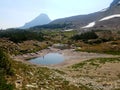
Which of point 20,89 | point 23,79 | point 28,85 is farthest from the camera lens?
A: point 23,79

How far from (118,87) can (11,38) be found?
312 feet

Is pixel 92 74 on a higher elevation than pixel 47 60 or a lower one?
higher

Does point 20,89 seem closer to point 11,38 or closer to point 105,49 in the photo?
point 105,49

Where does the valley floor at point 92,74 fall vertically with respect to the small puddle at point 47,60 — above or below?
above

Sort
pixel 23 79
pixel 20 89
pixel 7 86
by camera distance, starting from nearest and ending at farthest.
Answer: pixel 7 86, pixel 20 89, pixel 23 79

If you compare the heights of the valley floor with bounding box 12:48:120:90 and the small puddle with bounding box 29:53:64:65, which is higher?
the valley floor with bounding box 12:48:120:90

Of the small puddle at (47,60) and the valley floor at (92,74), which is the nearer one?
the valley floor at (92,74)

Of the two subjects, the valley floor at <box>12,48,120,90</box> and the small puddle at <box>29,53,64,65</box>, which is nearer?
the valley floor at <box>12,48,120,90</box>

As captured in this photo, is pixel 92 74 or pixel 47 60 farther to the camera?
pixel 47 60

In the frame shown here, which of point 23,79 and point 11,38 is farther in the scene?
point 11,38

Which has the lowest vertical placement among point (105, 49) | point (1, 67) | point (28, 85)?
point (105, 49)

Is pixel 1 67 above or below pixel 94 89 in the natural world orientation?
above

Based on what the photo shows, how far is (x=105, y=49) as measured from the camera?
108 m

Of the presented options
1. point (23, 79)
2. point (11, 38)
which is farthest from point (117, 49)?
point (23, 79)
